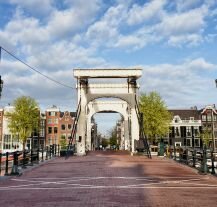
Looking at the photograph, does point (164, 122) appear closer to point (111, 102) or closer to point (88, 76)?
point (111, 102)

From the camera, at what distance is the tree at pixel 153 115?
46.8 meters

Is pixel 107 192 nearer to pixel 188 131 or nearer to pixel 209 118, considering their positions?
pixel 188 131

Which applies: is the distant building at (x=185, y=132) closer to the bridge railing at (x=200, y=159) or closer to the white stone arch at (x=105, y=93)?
the white stone arch at (x=105, y=93)

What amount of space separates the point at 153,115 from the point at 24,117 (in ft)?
62.6

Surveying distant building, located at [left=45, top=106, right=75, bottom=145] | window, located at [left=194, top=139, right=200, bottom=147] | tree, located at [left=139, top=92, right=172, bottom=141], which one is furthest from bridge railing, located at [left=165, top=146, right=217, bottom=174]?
distant building, located at [left=45, top=106, right=75, bottom=145]

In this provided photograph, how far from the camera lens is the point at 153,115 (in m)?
46.9

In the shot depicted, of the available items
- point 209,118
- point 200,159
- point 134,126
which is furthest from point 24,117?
point 209,118

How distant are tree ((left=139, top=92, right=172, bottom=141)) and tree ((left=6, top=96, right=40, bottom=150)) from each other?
16494 millimetres

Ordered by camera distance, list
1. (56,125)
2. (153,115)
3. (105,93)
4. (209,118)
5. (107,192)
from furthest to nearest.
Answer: (56,125), (209,118), (153,115), (105,93), (107,192)

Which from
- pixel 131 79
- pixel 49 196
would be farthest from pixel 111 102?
pixel 49 196

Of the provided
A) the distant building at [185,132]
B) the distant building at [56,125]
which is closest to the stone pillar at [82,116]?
the distant building at [185,132]

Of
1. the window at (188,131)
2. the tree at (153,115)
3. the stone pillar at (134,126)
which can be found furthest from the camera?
the window at (188,131)

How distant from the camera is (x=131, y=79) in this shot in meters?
32.0

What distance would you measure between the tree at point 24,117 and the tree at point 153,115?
649 inches
